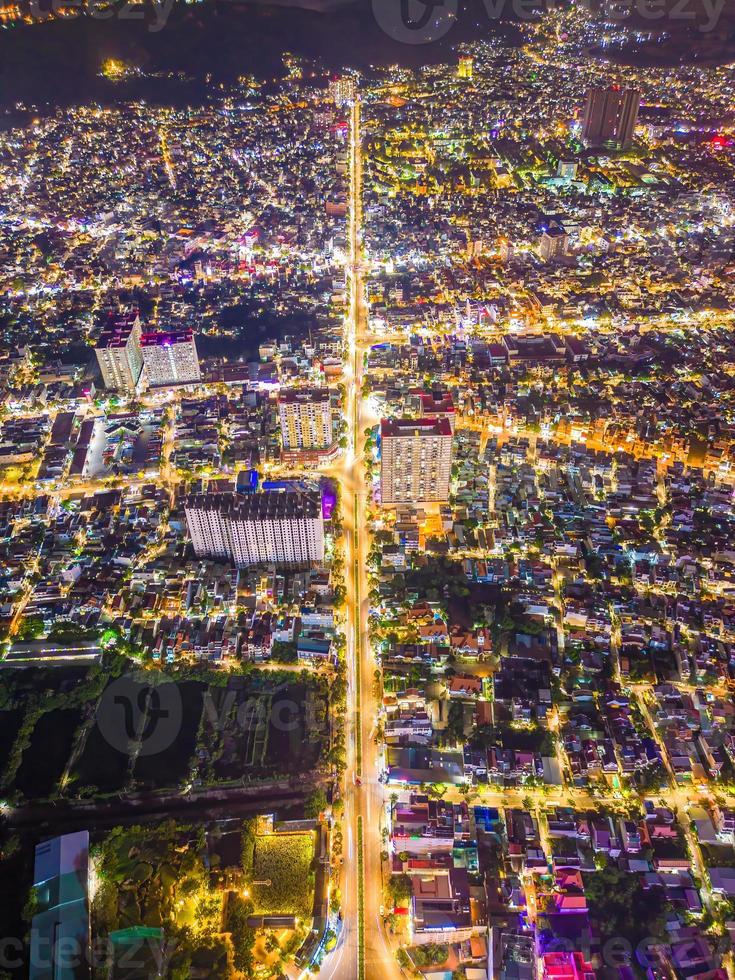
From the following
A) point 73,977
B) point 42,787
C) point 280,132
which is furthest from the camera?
point 280,132

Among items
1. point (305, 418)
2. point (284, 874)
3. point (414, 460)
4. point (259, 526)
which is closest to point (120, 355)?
point (305, 418)

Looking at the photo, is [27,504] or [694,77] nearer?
[27,504]

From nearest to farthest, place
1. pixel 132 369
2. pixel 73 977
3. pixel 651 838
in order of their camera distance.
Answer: pixel 73 977 < pixel 651 838 < pixel 132 369

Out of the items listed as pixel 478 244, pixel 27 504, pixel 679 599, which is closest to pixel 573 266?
pixel 478 244

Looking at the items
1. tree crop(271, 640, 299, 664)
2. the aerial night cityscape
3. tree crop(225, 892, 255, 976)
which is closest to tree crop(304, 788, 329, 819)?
the aerial night cityscape

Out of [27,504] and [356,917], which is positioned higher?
[27,504]

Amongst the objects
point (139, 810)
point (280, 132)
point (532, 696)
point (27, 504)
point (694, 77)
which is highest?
point (694, 77)

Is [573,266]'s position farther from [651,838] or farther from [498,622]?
[651,838]
